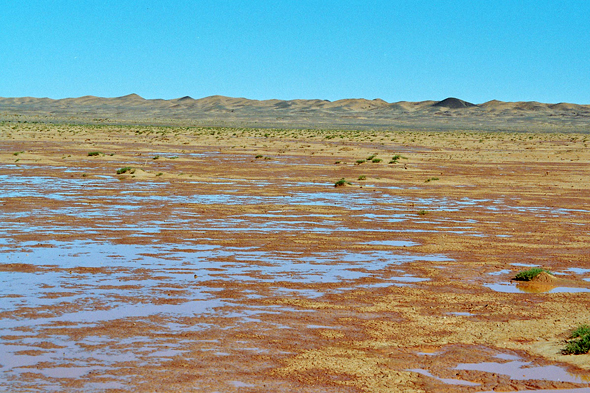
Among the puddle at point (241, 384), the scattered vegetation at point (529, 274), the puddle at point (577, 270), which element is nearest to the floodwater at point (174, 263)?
the puddle at point (241, 384)

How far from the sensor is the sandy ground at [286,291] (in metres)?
8.12

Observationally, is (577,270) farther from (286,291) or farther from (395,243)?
(286,291)

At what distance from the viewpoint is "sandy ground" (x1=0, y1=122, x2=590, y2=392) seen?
26.7ft

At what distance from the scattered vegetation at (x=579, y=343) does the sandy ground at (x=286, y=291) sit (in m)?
0.13

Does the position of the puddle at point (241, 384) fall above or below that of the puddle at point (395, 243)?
below

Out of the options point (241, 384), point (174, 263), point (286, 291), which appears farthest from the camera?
point (174, 263)

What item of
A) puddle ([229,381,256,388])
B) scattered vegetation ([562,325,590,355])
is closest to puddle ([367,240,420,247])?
scattered vegetation ([562,325,590,355])

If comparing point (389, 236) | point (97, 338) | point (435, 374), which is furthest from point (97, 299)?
point (389, 236)

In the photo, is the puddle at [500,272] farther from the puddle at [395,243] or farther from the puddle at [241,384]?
the puddle at [241,384]

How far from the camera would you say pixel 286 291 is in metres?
11.8

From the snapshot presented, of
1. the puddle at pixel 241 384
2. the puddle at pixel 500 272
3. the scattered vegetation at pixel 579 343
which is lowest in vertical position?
the puddle at pixel 241 384

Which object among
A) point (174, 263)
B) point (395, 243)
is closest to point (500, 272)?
point (395, 243)

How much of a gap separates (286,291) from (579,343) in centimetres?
457

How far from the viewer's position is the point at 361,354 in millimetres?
8750
